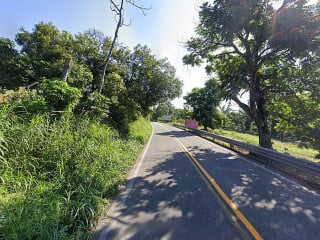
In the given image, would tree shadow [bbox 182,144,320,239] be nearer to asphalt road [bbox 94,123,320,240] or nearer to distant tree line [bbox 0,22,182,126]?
asphalt road [bbox 94,123,320,240]

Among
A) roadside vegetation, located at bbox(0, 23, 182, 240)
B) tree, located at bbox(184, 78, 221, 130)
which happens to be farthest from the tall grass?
tree, located at bbox(184, 78, 221, 130)

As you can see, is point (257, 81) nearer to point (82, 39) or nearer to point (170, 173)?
point (170, 173)

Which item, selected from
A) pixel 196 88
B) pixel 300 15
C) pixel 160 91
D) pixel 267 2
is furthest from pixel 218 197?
pixel 196 88

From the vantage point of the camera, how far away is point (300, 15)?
10430 mm

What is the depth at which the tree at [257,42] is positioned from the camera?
417 inches

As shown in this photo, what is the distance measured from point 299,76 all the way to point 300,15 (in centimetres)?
381

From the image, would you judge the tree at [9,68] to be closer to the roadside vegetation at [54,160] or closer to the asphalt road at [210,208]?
the roadside vegetation at [54,160]

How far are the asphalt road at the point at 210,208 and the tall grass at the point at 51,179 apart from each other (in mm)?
438

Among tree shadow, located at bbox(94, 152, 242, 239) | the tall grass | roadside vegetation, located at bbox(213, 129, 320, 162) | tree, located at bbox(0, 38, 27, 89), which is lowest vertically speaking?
roadside vegetation, located at bbox(213, 129, 320, 162)

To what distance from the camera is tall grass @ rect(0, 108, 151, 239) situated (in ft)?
10.1

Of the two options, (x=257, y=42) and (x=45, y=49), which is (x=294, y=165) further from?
(x=45, y=49)

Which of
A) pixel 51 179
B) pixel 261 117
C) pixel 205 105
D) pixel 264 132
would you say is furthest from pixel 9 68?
pixel 205 105

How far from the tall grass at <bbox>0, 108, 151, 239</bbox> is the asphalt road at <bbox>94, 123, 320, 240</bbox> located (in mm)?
438

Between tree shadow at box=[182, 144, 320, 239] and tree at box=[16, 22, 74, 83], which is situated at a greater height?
tree at box=[16, 22, 74, 83]
